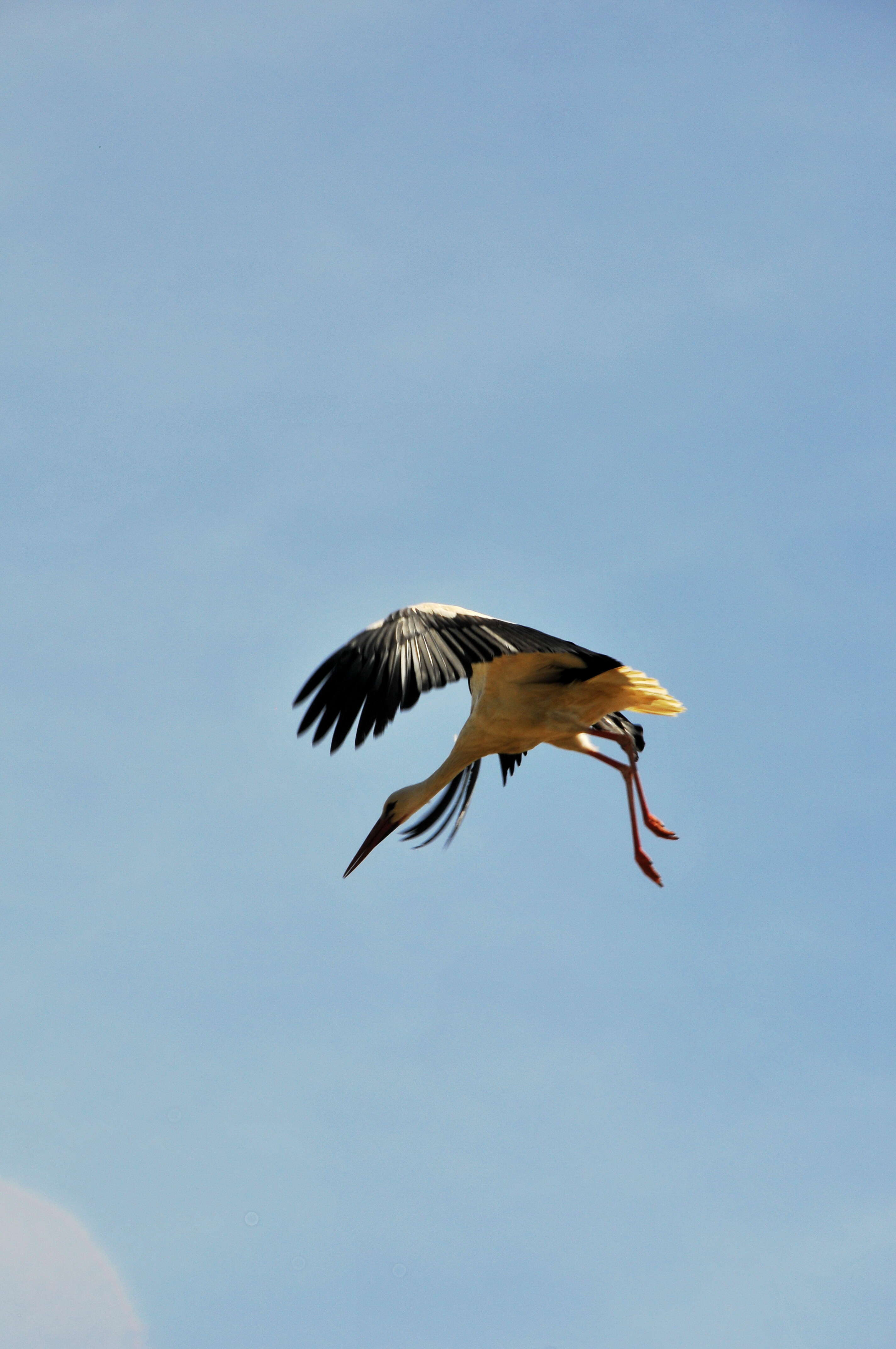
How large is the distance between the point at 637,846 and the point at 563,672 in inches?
60.1

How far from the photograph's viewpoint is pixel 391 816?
12305 millimetres

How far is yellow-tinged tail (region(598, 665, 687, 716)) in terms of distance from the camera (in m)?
11.7

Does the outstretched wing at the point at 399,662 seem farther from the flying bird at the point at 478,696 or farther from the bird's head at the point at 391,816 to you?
the bird's head at the point at 391,816

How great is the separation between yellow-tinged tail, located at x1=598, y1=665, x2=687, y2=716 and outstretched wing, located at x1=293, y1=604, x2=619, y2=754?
1.10m

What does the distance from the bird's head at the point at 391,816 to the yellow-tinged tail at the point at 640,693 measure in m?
1.94

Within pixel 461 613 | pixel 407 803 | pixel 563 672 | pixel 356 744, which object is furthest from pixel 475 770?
pixel 356 744

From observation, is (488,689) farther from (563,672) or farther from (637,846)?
(637,846)

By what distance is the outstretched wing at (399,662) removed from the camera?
943 cm

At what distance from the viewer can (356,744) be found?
9.45 m

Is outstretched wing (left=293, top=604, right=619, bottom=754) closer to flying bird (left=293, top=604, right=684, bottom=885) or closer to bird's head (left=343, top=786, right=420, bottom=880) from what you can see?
flying bird (left=293, top=604, right=684, bottom=885)

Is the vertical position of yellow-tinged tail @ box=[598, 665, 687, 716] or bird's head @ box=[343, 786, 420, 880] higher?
yellow-tinged tail @ box=[598, 665, 687, 716]

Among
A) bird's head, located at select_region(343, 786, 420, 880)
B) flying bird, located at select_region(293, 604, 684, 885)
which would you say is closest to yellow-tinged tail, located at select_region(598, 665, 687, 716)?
flying bird, located at select_region(293, 604, 684, 885)

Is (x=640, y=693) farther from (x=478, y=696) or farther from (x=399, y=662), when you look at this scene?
(x=399, y=662)

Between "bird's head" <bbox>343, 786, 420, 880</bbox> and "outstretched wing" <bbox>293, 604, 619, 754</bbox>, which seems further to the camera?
"bird's head" <bbox>343, 786, 420, 880</bbox>
